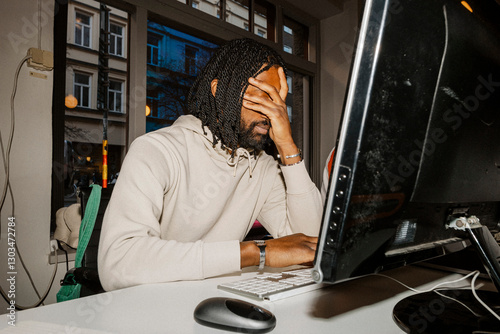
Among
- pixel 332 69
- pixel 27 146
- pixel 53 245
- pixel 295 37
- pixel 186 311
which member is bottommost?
pixel 53 245

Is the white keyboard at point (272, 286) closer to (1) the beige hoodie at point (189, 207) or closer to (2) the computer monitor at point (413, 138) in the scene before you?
(1) the beige hoodie at point (189, 207)

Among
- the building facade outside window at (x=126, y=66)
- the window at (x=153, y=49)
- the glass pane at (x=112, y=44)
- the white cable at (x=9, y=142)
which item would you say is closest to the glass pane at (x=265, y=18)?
the building facade outside window at (x=126, y=66)

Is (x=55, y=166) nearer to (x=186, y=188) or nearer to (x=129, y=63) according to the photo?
(x=129, y=63)

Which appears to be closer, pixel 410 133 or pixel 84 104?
pixel 410 133

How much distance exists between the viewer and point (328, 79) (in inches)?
151

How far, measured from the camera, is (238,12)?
121 inches

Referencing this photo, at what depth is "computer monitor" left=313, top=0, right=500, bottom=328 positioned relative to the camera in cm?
34

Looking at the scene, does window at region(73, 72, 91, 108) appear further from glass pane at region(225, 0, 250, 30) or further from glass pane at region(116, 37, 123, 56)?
glass pane at region(225, 0, 250, 30)

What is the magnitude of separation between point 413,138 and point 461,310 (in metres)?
0.33

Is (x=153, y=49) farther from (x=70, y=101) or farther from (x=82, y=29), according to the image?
(x=70, y=101)

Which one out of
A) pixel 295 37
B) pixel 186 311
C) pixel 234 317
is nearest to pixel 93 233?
pixel 186 311

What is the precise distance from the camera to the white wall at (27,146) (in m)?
1.76

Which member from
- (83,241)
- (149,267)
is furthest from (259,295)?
(83,241)

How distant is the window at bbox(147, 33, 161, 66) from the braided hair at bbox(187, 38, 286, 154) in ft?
4.95
